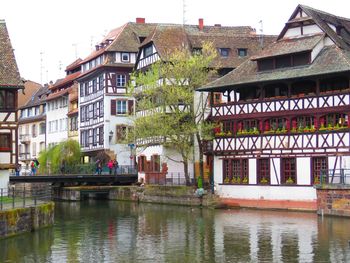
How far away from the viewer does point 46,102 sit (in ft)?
335

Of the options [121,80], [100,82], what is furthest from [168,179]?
[100,82]

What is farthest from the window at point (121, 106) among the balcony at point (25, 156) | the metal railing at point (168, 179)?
the balcony at point (25, 156)

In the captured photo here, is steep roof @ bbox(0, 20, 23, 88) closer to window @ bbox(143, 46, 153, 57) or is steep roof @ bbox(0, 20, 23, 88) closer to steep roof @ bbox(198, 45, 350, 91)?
steep roof @ bbox(198, 45, 350, 91)

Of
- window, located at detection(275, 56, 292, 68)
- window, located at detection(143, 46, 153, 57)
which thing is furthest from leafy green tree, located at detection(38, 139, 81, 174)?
window, located at detection(275, 56, 292, 68)

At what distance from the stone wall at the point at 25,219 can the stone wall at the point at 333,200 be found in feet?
51.7

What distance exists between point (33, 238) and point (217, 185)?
22.5 meters

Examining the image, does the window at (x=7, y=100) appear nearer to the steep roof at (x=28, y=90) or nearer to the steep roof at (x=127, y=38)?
the steep roof at (x=127, y=38)

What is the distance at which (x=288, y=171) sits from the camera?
166 ft

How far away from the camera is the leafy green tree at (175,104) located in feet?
186

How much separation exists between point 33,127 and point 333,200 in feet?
228

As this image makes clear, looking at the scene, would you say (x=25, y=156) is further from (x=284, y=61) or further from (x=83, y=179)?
(x=284, y=61)

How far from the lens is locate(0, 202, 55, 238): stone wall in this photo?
34.4 m

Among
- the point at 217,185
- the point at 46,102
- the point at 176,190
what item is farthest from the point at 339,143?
the point at 46,102

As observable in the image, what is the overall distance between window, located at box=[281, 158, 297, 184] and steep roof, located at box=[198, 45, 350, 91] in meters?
5.59
